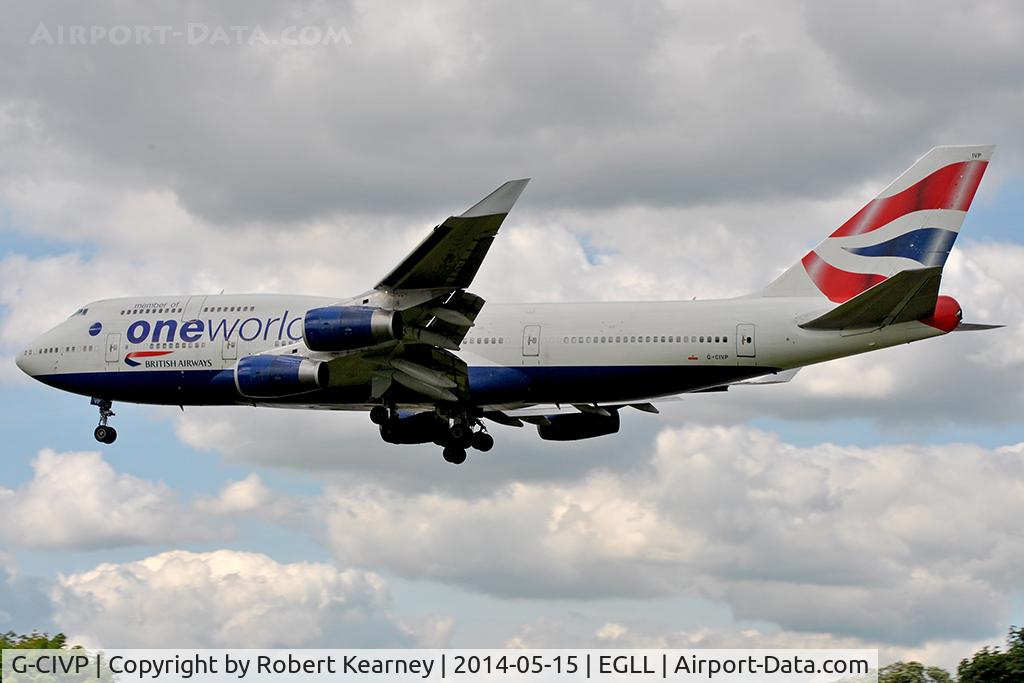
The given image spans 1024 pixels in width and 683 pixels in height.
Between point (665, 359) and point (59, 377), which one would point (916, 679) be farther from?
point (59, 377)

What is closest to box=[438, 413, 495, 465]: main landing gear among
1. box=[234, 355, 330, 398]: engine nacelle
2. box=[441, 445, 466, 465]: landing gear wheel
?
box=[441, 445, 466, 465]: landing gear wheel

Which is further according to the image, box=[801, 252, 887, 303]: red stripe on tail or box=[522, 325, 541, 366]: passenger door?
box=[801, 252, 887, 303]: red stripe on tail

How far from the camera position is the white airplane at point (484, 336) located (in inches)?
1564

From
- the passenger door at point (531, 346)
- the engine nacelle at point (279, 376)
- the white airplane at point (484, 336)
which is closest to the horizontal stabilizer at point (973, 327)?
the white airplane at point (484, 336)

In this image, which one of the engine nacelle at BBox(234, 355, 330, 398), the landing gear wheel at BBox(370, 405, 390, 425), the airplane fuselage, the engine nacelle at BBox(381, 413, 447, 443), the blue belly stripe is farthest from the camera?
the engine nacelle at BBox(381, 413, 447, 443)

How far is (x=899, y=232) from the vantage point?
146ft

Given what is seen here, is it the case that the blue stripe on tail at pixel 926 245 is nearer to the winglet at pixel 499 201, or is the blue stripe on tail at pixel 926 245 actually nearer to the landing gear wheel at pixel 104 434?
the winglet at pixel 499 201

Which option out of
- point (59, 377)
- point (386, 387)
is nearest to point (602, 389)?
point (386, 387)

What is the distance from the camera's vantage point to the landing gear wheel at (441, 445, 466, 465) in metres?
47.8

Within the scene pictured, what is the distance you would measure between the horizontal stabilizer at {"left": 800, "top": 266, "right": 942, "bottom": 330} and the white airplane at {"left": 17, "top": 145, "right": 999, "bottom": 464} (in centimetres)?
6

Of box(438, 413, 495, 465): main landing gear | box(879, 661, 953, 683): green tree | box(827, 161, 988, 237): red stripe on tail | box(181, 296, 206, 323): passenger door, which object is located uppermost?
box(827, 161, 988, 237): red stripe on tail

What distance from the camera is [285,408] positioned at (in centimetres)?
4719

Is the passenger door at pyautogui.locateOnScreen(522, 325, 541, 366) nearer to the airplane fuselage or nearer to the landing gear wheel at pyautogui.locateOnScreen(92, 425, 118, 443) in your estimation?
the airplane fuselage

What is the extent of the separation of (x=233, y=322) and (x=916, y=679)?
27919 millimetres
